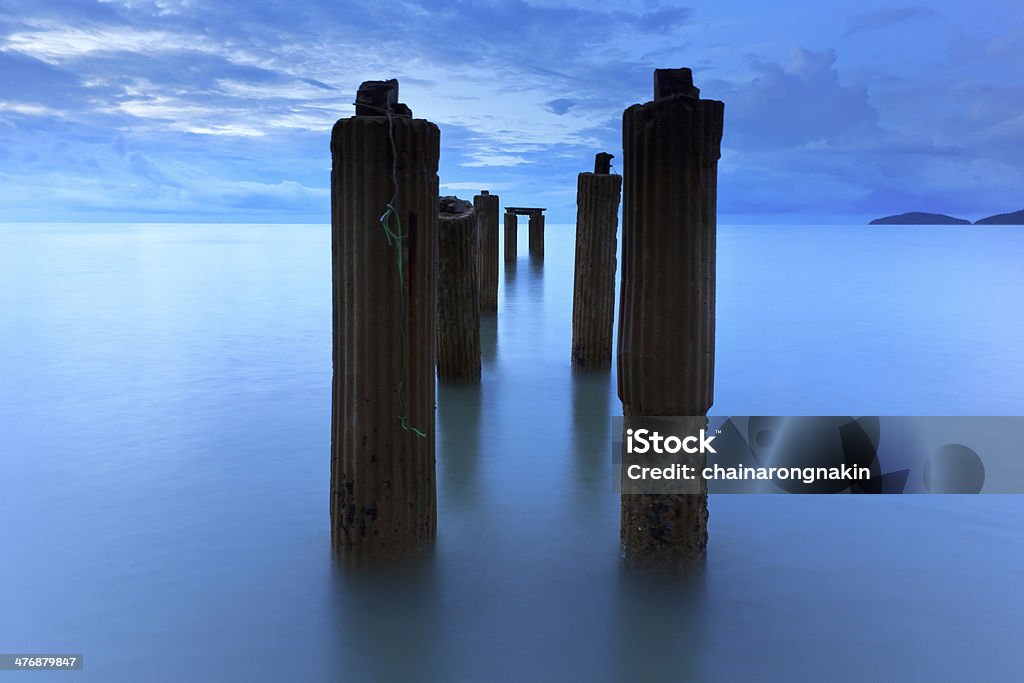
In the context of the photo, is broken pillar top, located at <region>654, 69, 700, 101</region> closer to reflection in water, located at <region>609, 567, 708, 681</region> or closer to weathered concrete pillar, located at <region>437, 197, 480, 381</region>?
reflection in water, located at <region>609, 567, 708, 681</region>

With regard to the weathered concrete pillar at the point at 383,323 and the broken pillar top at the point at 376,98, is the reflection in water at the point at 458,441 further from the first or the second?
A: the broken pillar top at the point at 376,98

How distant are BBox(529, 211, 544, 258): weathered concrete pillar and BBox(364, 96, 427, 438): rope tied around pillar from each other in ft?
75.6

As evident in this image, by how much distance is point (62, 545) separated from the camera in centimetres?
423

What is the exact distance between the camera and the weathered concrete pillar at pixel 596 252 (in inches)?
316

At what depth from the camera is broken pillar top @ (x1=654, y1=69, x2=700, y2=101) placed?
3.41 m

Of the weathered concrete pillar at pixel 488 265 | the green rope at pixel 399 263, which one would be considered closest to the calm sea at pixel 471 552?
the green rope at pixel 399 263

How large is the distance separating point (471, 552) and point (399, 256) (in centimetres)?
150

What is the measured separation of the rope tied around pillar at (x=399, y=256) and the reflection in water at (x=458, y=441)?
1450 mm

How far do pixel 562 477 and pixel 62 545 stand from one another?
2.78m

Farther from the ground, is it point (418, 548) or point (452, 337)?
point (452, 337)

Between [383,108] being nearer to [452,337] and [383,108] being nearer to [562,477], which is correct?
[562,477]

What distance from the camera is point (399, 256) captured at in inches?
133

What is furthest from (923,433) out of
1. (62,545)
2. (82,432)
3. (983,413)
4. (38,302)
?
(38,302)

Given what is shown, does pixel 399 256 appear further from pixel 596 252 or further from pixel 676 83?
pixel 596 252
